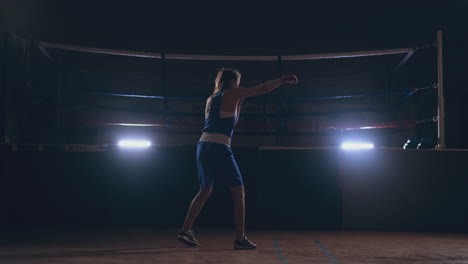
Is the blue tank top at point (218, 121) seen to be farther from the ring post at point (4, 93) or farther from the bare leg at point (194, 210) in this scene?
the ring post at point (4, 93)

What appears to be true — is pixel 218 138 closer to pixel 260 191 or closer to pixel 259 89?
pixel 259 89

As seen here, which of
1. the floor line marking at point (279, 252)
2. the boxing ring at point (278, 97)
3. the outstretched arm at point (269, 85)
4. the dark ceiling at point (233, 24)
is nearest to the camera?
the floor line marking at point (279, 252)

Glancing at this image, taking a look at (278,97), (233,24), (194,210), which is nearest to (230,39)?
(233,24)

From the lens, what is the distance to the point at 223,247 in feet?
12.4

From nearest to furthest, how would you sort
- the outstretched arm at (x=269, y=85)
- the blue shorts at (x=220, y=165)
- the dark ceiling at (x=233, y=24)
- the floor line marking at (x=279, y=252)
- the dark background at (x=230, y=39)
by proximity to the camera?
the floor line marking at (x=279, y=252) → the outstretched arm at (x=269, y=85) → the blue shorts at (x=220, y=165) → the dark background at (x=230, y=39) → the dark ceiling at (x=233, y=24)

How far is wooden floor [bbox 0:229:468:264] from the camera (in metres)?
3.24

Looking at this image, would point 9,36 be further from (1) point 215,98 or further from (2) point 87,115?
(1) point 215,98

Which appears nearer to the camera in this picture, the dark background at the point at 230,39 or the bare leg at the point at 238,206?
the bare leg at the point at 238,206

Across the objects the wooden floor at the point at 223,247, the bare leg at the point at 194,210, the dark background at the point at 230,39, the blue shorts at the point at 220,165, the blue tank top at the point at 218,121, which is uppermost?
the dark background at the point at 230,39

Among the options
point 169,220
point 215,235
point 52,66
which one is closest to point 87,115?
point 52,66

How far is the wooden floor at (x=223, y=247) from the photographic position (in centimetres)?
324

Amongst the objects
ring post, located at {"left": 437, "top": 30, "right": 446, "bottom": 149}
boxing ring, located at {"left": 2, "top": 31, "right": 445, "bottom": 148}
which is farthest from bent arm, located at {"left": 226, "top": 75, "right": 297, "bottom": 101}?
ring post, located at {"left": 437, "top": 30, "right": 446, "bottom": 149}

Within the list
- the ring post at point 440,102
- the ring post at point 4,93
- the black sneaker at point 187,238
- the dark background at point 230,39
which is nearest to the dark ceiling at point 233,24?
the dark background at point 230,39

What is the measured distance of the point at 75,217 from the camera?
16.6ft
